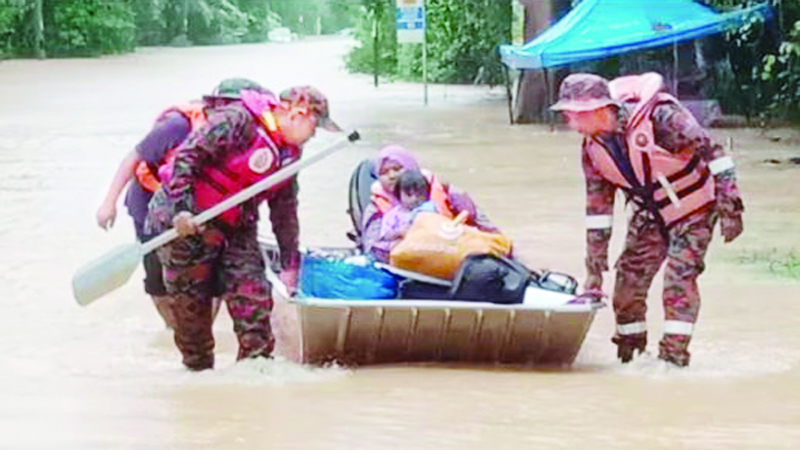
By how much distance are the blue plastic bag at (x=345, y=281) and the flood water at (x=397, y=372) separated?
28cm

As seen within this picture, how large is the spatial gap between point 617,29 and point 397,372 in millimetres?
15597

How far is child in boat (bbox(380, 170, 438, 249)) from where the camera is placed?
Result: 8141 mm

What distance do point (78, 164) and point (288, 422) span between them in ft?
44.2

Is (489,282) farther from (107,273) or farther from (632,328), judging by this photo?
(107,273)

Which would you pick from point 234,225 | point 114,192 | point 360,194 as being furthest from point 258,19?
point 234,225

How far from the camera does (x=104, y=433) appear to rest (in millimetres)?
5984

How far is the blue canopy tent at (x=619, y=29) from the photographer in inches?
856

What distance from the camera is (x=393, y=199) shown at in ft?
28.4

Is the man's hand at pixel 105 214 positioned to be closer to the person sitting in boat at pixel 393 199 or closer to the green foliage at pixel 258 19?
the person sitting in boat at pixel 393 199

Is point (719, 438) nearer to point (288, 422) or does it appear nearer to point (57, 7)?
point (288, 422)

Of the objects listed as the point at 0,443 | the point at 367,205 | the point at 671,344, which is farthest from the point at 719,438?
the point at 367,205

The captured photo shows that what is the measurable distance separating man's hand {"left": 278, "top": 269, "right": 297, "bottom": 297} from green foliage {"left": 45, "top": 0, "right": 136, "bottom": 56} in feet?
166

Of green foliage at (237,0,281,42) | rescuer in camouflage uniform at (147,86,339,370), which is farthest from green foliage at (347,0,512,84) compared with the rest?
green foliage at (237,0,281,42)

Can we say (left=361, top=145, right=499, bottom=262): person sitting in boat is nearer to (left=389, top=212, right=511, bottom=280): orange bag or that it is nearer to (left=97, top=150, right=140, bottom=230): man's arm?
(left=389, top=212, right=511, bottom=280): orange bag
